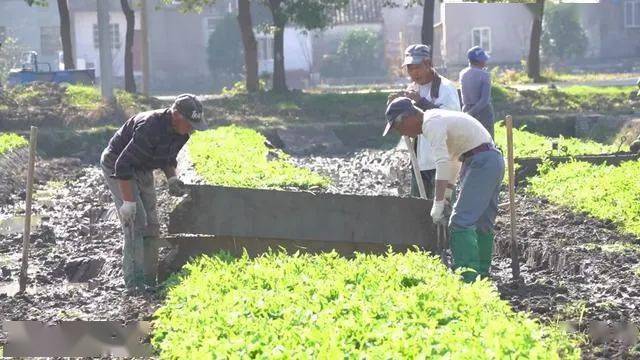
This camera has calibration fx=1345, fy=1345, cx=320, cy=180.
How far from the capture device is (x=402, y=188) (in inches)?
693

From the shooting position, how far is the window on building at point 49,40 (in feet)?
211

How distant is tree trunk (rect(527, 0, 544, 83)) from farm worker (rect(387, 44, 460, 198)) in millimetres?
24043

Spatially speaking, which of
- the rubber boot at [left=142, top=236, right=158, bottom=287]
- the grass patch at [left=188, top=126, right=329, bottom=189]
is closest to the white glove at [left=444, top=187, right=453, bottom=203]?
the rubber boot at [left=142, top=236, right=158, bottom=287]

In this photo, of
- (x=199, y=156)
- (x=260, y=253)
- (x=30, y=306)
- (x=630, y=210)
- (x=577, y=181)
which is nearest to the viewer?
(x=30, y=306)

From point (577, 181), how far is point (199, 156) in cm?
474

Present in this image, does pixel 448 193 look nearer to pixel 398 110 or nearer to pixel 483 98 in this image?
pixel 398 110

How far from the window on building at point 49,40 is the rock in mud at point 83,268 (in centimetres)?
5277

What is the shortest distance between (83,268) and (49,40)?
53.5 m

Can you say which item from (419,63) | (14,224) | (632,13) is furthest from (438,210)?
(632,13)

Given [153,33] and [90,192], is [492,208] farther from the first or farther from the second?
[153,33]

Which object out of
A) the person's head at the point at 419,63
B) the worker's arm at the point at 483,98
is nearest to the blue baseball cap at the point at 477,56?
the worker's arm at the point at 483,98

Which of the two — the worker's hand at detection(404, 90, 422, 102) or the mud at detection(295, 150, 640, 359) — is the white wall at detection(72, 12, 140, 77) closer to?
the mud at detection(295, 150, 640, 359)

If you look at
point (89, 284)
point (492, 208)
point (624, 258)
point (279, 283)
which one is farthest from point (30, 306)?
point (624, 258)

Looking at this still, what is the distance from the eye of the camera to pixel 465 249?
1010 cm
